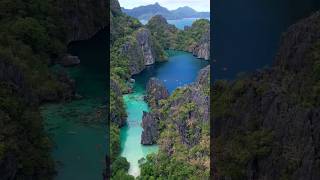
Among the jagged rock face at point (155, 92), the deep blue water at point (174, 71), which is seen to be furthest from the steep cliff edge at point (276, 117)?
the jagged rock face at point (155, 92)

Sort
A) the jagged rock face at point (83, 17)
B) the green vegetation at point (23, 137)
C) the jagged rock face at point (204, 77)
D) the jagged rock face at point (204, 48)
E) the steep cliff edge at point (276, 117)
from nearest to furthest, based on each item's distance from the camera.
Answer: the green vegetation at point (23, 137) < the steep cliff edge at point (276, 117) < the jagged rock face at point (83, 17) < the jagged rock face at point (204, 77) < the jagged rock face at point (204, 48)

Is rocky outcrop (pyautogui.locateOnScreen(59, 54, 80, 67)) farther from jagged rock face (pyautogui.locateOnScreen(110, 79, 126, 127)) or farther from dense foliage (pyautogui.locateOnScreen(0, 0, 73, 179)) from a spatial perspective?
jagged rock face (pyautogui.locateOnScreen(110, 79, 126, 127))

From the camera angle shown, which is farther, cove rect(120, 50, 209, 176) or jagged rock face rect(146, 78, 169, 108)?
jagged rock face rect(146, 78, 169, 108)

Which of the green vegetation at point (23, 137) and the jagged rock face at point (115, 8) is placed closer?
the green vegetation at point (23, 137)

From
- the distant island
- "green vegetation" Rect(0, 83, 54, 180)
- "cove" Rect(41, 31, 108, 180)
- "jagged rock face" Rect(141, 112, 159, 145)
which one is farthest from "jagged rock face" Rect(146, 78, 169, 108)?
"green vegetation" Rect(0, 83, 54, 180)

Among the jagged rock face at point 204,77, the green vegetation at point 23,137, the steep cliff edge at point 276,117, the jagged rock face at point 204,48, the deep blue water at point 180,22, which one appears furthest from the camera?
the deep blue water at point 180,22

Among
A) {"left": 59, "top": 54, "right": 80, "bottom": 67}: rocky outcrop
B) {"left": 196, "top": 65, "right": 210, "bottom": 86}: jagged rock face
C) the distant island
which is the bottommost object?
{"left": 196, "top": 65, "right": 210, "bottom": 86}: jagged rock face

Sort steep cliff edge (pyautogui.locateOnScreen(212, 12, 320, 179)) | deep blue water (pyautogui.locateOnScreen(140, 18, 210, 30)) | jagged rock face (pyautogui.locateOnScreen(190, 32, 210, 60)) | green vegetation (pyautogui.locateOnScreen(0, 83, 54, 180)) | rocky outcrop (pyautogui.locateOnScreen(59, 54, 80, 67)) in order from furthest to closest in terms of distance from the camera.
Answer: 1. deep blue water (pyautogui.locateOnScreen(140, 18, 210, 30))
2. jagged rock face (pyautogui.locateOnScreen(190, 32, 210, 60))
3. rocky outcrop (pyautogui.locateOnScreen(59, 54, 80, 67))
4. steep cliff edge (pyautogui.locateOnScreen(212, 12, 320, 179))
5. green vegetation (pyautogui.locateOnScreen(0, 83, 54, 180))

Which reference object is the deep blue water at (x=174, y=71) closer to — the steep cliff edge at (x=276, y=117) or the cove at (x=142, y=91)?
the cove at (x=142, y=91)
